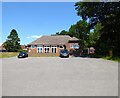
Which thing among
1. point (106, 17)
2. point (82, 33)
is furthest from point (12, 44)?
point (106, 17)

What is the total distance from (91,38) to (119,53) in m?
29.9

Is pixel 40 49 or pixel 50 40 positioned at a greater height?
pixel 50 40

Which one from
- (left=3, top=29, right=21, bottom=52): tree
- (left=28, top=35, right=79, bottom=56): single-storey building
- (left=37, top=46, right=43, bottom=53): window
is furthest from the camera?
(left=3, top=29, right=21, bottom=52): tree

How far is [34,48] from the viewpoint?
276ft

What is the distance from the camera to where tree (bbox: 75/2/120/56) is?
5028 centimetres

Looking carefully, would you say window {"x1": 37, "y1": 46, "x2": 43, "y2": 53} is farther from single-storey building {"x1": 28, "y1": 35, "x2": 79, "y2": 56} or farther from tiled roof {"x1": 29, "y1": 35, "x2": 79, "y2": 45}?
tiled roof {"x1": 29, "y1": 35, "x2": 79, "y2": 45}

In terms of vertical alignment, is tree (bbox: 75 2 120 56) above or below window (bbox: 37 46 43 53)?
above

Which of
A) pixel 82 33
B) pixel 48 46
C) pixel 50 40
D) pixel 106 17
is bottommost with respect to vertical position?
pixel 48 46

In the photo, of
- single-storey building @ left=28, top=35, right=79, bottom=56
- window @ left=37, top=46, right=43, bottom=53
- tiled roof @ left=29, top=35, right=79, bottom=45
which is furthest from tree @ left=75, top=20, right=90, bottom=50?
window @ left=37, top=46, right=43, bottom=53

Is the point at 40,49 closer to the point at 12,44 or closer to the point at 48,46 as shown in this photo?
the point at 48,46

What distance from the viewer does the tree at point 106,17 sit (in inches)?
1980

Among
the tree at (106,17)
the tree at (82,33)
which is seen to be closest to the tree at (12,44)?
the tree at (82,33)

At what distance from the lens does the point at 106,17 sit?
52000 mm

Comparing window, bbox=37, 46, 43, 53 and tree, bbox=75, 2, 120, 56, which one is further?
window, bbox=37, 46, 43, 53
